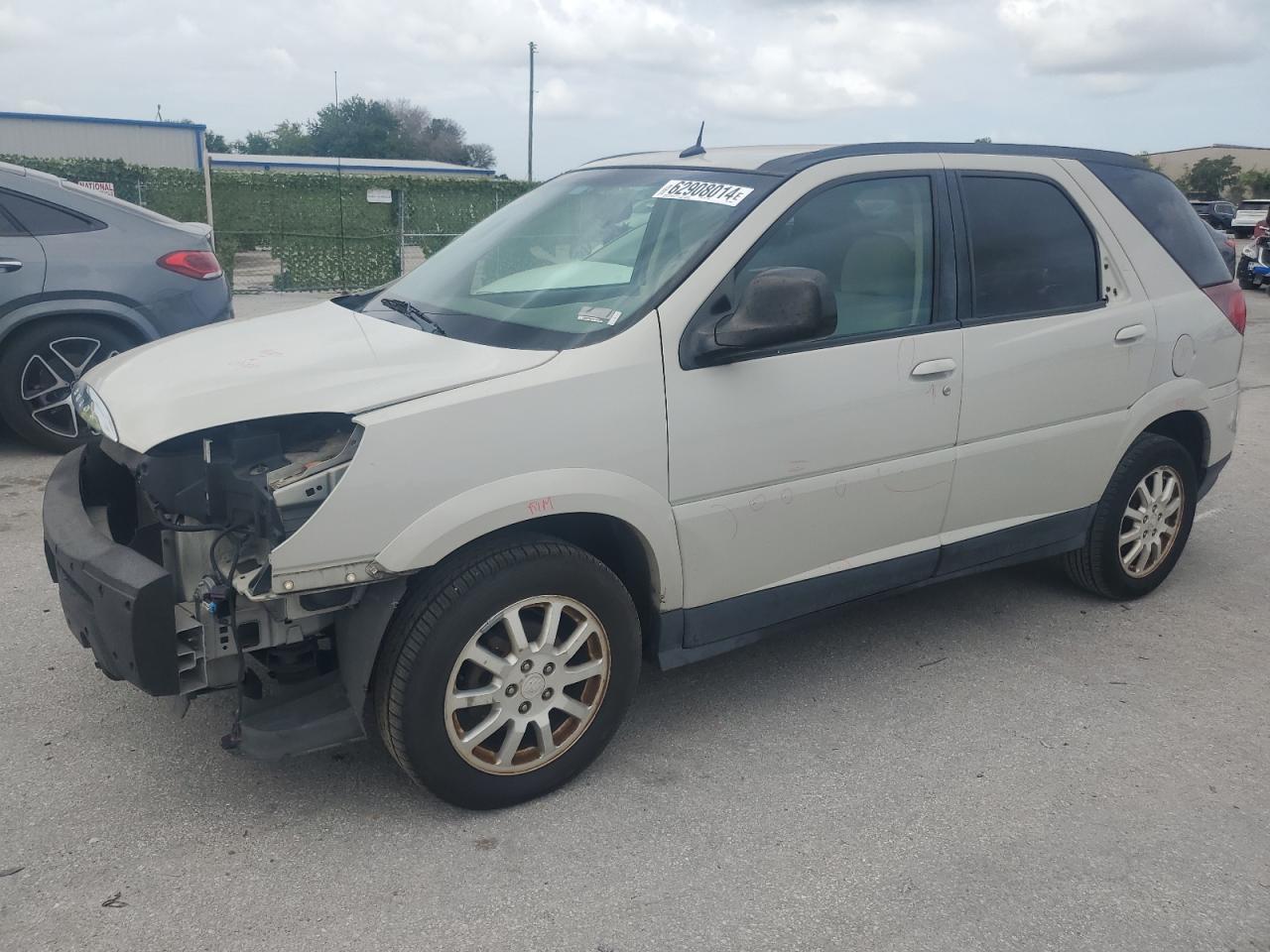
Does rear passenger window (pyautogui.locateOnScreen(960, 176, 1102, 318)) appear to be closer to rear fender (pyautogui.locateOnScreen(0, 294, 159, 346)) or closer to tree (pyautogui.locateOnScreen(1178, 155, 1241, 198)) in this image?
rear fender (pyautogui.locateOnScreen(0, 294, 159, 346))

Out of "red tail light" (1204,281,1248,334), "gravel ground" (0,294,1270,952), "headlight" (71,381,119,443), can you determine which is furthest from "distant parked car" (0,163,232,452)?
"red tail light" (1204,281,1248,334)

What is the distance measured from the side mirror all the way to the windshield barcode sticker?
391 millimetres

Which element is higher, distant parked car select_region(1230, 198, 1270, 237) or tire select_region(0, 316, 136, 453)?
distant parked car select_region(1230, 198, 1270, 237)

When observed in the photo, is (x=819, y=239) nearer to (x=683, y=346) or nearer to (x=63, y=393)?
(x=683, y=346)

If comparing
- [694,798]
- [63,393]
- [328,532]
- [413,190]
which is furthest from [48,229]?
[413,190]

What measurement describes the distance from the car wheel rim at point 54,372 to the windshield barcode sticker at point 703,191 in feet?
13.9

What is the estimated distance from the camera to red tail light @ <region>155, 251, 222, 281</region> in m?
6.73

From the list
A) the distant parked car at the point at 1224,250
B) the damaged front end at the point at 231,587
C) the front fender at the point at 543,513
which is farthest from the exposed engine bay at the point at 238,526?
the distant parked car at the point at 1224,250

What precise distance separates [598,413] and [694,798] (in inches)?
46.0

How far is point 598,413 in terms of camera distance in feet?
9.98

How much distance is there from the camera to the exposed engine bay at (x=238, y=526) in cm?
273

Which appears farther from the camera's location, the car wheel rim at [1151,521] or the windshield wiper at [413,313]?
the car wheel rim at [1151,521]

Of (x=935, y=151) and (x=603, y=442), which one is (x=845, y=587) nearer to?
(x=603, y=442)

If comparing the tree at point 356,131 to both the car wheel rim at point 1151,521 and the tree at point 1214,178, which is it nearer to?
the tree at point 1214,178
